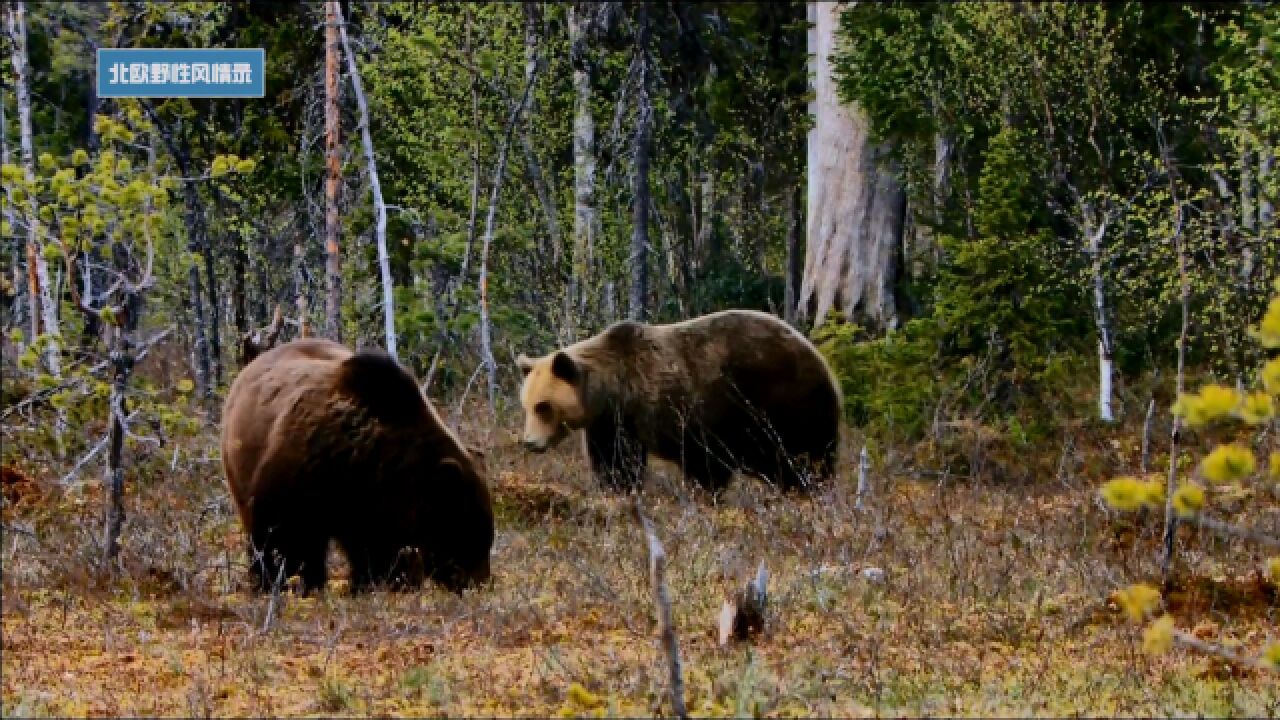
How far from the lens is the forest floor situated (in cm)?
652

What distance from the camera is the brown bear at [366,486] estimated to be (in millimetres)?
8930

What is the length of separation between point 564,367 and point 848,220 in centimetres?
737

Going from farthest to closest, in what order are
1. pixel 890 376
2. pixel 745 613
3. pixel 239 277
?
pixel 239 277 → pixel 890 376 → pixel 745 613

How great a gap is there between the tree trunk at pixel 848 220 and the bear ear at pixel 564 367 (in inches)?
266

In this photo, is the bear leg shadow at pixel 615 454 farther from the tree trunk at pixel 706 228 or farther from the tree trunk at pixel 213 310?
the tree trunk at pixel 706 228

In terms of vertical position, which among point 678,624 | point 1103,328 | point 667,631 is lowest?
point 678,624

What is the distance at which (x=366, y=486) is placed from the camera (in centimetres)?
896

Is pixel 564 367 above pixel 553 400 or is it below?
above

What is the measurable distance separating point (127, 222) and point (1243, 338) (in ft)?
38.6

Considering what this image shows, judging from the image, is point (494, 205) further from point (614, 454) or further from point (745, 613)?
point (745, 613)

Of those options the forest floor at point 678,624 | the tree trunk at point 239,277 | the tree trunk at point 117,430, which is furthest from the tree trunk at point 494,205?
the tree trunk at point 117,430

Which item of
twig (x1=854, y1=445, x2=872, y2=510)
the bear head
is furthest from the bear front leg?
twig (x1=854, y1=445, x2=872, y2=510)

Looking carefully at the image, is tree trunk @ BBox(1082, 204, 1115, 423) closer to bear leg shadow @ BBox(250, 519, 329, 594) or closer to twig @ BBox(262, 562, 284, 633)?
bear leg shadow @ BBox(250, 519, 329, 594)

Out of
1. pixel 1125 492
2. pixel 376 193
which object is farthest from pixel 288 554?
pixel 376 193
